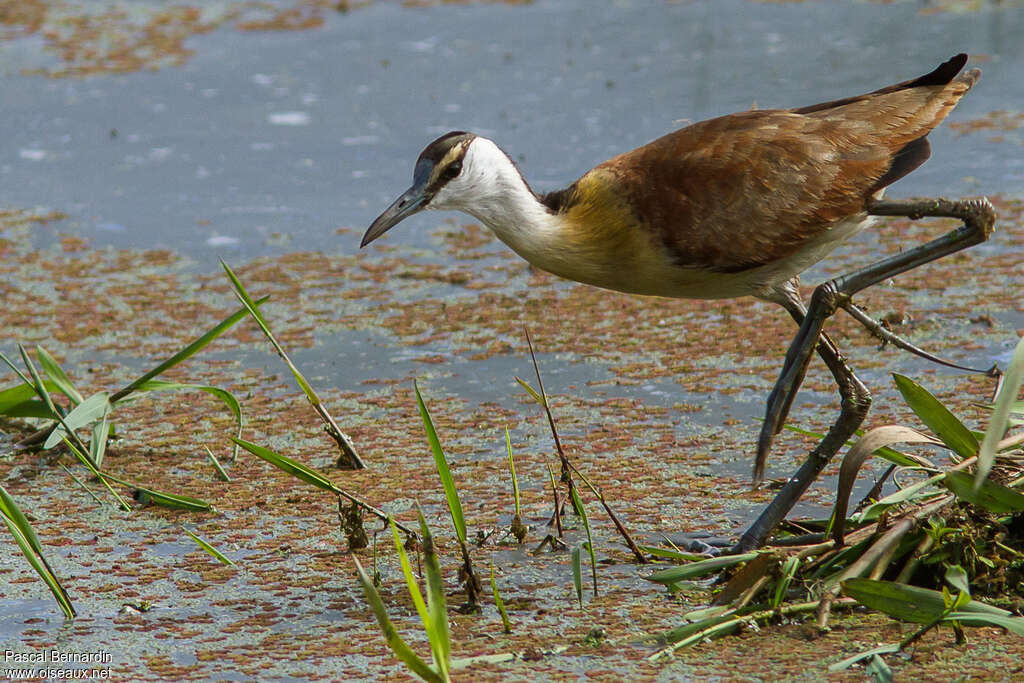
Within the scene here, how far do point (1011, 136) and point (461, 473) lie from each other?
4.11 m

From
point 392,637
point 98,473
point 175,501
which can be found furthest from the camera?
point 175,501

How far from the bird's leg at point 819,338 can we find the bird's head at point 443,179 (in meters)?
1.12

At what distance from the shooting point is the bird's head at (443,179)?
406 cm

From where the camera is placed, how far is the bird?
3939 mm

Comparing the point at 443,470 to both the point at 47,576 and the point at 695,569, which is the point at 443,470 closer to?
the point at 695,569

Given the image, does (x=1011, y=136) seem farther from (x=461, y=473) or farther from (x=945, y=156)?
(x=461, y=473)

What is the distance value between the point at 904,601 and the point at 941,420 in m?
0.58

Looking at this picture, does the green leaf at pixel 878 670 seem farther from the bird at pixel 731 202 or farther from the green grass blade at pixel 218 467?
the green grass blade at pixel 218 467

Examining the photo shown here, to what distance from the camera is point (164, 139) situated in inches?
304

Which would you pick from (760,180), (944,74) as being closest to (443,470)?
(760,180)

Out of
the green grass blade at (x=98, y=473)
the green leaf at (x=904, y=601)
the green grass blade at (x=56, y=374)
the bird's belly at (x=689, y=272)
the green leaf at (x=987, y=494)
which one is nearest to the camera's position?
the green leaf at (x=904, y=601)

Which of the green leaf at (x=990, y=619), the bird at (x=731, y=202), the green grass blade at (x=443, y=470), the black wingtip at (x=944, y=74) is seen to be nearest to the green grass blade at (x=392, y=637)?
the green grass blade at (x=443, y=470)

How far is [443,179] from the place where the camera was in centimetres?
409

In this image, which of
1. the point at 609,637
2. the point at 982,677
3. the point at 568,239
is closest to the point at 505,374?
the point at 568,239
